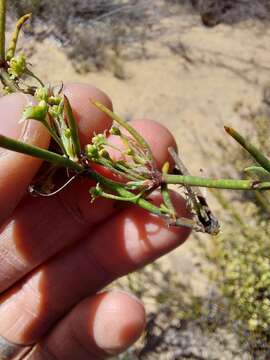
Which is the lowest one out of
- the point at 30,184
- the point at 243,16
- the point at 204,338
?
the point at 204,338

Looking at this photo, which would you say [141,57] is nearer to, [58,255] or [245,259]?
[245,259]

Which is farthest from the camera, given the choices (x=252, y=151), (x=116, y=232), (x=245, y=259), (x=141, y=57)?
(x=141, y=57)

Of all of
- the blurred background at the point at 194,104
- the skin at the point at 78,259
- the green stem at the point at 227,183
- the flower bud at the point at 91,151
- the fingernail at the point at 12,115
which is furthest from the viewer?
the blurred background at the point at 194,104

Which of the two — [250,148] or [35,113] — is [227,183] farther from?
[35,113]

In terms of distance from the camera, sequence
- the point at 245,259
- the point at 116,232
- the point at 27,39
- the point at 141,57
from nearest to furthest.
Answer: the point at 116,232
the point at 245,259
the point at 141,57
the point at 27,39

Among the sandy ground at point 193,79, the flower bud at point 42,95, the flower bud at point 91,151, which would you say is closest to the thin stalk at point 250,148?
the flower bud at point 91,151

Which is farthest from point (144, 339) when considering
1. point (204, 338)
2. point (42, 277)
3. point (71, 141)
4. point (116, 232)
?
point (71, 141)

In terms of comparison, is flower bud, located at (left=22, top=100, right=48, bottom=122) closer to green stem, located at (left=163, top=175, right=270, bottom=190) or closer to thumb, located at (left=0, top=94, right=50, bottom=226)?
thumb, located at (left=0, top=94, right=50, bottom=226)

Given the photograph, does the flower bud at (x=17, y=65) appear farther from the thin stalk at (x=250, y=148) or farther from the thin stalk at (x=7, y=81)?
the thin stalk at (x=250, y=148)
